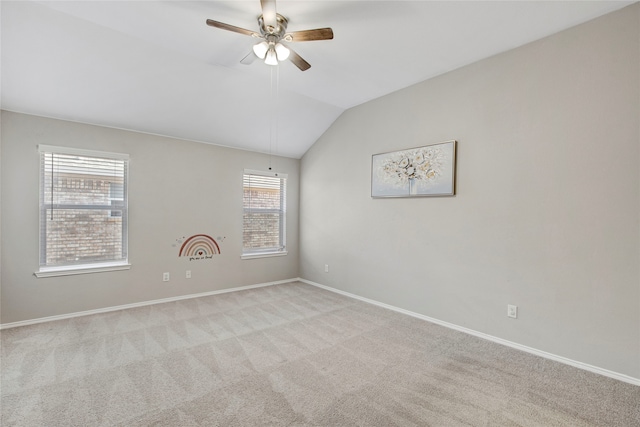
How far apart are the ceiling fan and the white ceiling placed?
18 centimetres

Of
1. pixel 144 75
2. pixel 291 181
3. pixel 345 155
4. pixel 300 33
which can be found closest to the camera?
pixel 300 33

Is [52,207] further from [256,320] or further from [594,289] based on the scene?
[594,289]

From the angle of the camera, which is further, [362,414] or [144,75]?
[144,75]

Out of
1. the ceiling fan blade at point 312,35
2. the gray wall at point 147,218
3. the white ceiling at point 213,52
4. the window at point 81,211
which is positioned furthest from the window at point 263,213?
the ceiling fan blade at point 312,35

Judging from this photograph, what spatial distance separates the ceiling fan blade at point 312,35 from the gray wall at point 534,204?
1826mm

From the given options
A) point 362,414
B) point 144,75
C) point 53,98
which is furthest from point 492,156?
point 53,98

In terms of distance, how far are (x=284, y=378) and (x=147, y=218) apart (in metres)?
2.98

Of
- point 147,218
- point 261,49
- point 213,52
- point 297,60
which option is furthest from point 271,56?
point 147,218

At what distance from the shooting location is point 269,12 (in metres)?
1.97

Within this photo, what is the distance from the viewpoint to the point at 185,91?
3.47m

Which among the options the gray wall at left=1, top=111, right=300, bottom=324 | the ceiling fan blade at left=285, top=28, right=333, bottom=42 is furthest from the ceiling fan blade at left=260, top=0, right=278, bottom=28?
the gray wall at left=1, top=111, right=300, bottom=324

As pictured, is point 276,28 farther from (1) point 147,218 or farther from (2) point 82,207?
(2) point 82,207

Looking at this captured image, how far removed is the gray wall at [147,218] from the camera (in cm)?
319

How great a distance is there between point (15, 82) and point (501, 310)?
210 inches
